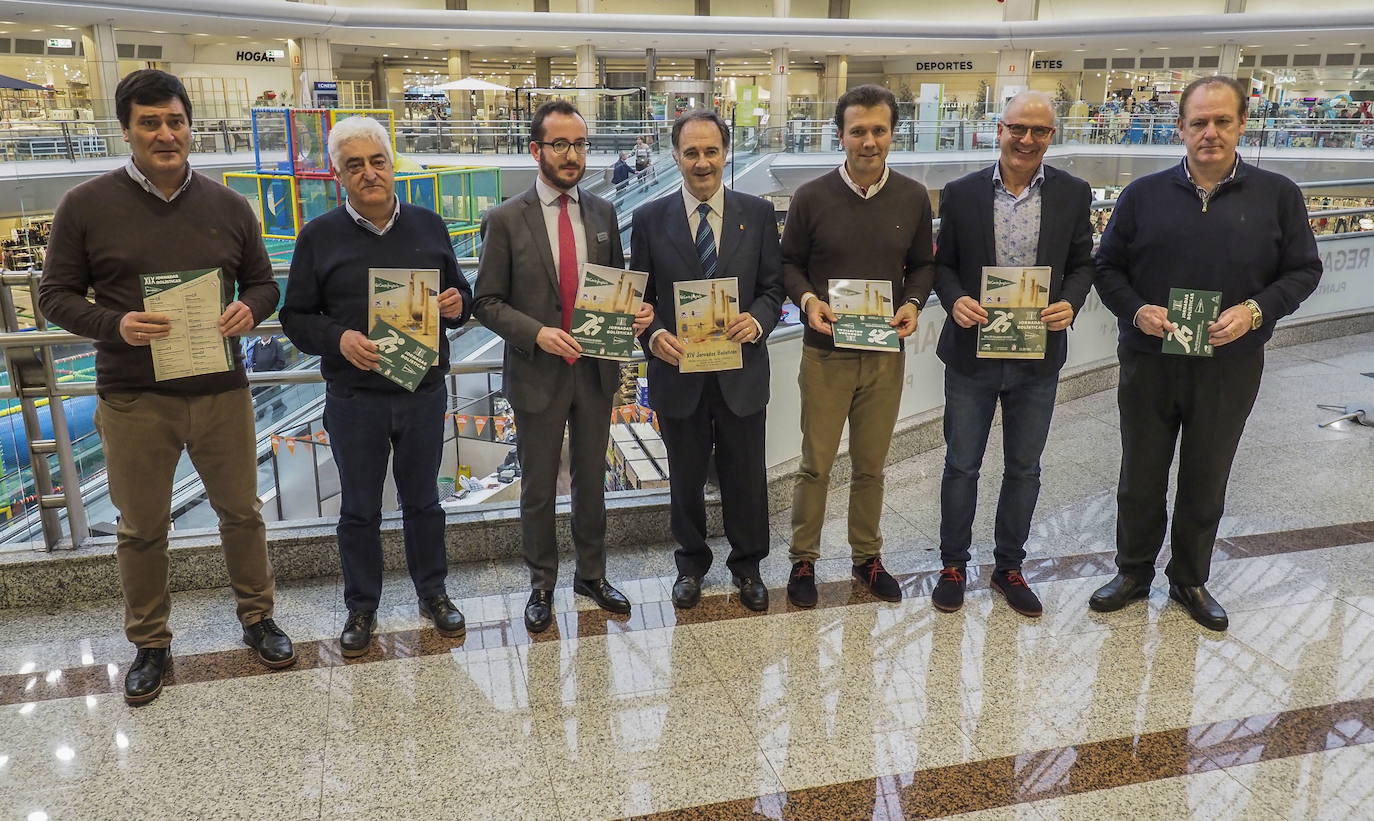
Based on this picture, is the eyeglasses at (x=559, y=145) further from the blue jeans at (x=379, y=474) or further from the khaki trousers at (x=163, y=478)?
the khaki trousers at (x=163, y=478)

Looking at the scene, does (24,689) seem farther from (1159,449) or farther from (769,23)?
(769,23)

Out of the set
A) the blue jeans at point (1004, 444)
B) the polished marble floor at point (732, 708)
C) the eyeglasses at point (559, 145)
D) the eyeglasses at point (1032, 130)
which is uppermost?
the eyeglasses at point (1032, 130)

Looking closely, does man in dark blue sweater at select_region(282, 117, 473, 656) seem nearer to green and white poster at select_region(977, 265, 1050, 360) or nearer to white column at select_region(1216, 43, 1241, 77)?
green and white poster at select_region(977, 265, 1050, 360)

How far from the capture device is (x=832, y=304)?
3225 millimetres

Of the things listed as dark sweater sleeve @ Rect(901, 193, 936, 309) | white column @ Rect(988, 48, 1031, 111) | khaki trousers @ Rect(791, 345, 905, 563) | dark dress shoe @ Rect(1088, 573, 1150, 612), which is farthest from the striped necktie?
white column @ Rect(988, 48, 1031, 111)

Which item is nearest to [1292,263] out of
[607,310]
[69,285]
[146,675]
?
[607,310]

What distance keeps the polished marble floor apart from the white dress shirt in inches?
50.5

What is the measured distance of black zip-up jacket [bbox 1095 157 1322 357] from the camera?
3.07 metres

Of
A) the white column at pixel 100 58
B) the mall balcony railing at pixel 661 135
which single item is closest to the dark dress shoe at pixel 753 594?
the mall balcony railing at pixel 661 135

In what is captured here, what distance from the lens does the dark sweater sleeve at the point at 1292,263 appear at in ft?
10.0

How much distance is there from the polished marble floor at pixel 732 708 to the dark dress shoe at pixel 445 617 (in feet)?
0.20

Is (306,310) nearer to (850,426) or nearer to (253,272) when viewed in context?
(253,272)

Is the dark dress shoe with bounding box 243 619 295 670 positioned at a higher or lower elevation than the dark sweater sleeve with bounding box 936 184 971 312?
lower

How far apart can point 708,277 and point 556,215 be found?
0.53 m
